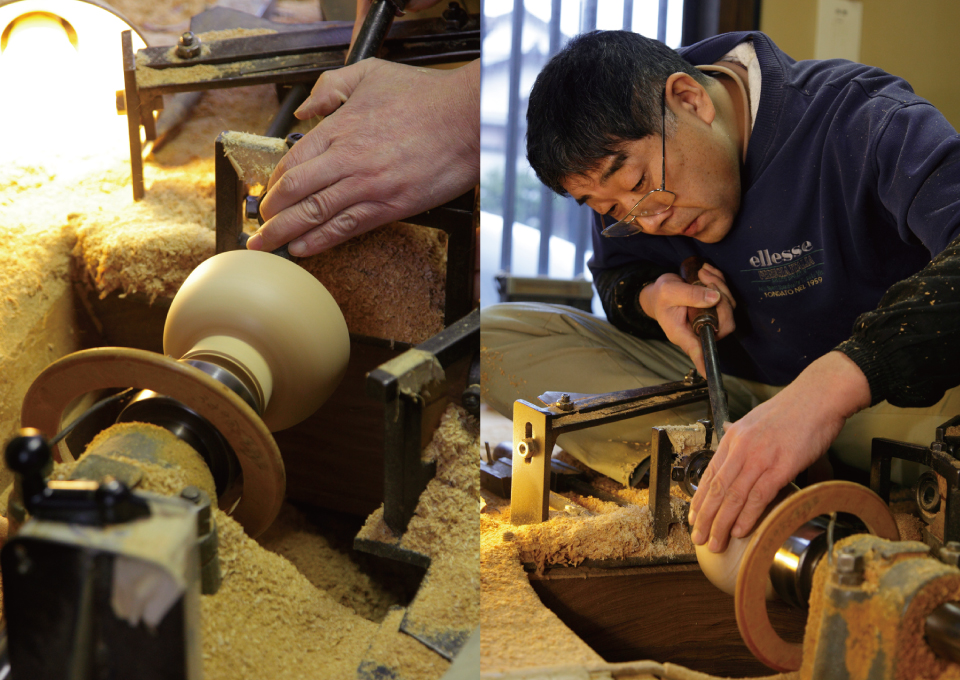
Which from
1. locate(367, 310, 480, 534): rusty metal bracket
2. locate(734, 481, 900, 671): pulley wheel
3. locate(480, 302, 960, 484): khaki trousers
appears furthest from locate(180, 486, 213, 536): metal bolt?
locate(480, 302, 960, 484): khaki trousers

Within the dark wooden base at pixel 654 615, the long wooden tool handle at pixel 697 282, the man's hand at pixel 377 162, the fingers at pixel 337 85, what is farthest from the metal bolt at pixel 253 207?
the long wooden tool handle at pixel 697 282

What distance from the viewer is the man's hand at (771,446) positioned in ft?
2.74

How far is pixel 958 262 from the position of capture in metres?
0.89

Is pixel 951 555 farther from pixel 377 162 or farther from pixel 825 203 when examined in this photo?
pixel 377 162

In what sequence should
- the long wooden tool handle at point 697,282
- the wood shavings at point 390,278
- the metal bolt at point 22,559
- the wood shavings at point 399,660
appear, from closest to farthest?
1. the metal bolt at point 22,559
2. the wood shavings at point 399,660
3. the wood shavings at point 390,278
4. the long wooden tool handle at point 697,282

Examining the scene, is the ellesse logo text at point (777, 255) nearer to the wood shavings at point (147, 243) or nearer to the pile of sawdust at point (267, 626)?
the pile of sawdust at point (267, 626)

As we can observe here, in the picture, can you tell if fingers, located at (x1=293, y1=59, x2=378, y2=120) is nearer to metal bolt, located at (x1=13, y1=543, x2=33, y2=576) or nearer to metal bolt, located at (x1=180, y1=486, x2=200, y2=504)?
metal bolt, located at (x1=180, y1=486, x2=200, y2=504)

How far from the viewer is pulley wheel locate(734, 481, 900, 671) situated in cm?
71

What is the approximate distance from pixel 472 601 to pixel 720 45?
1258mm

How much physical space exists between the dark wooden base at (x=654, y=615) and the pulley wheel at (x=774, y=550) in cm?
34

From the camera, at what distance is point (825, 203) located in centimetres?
128

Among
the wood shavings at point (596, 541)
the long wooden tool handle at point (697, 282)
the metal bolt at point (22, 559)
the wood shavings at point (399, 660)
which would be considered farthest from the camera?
the long wooden tool handle at point (697, 282)

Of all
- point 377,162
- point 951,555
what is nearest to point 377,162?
point 377,162

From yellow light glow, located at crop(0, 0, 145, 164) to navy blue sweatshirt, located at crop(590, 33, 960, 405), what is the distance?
1389 millimetres
